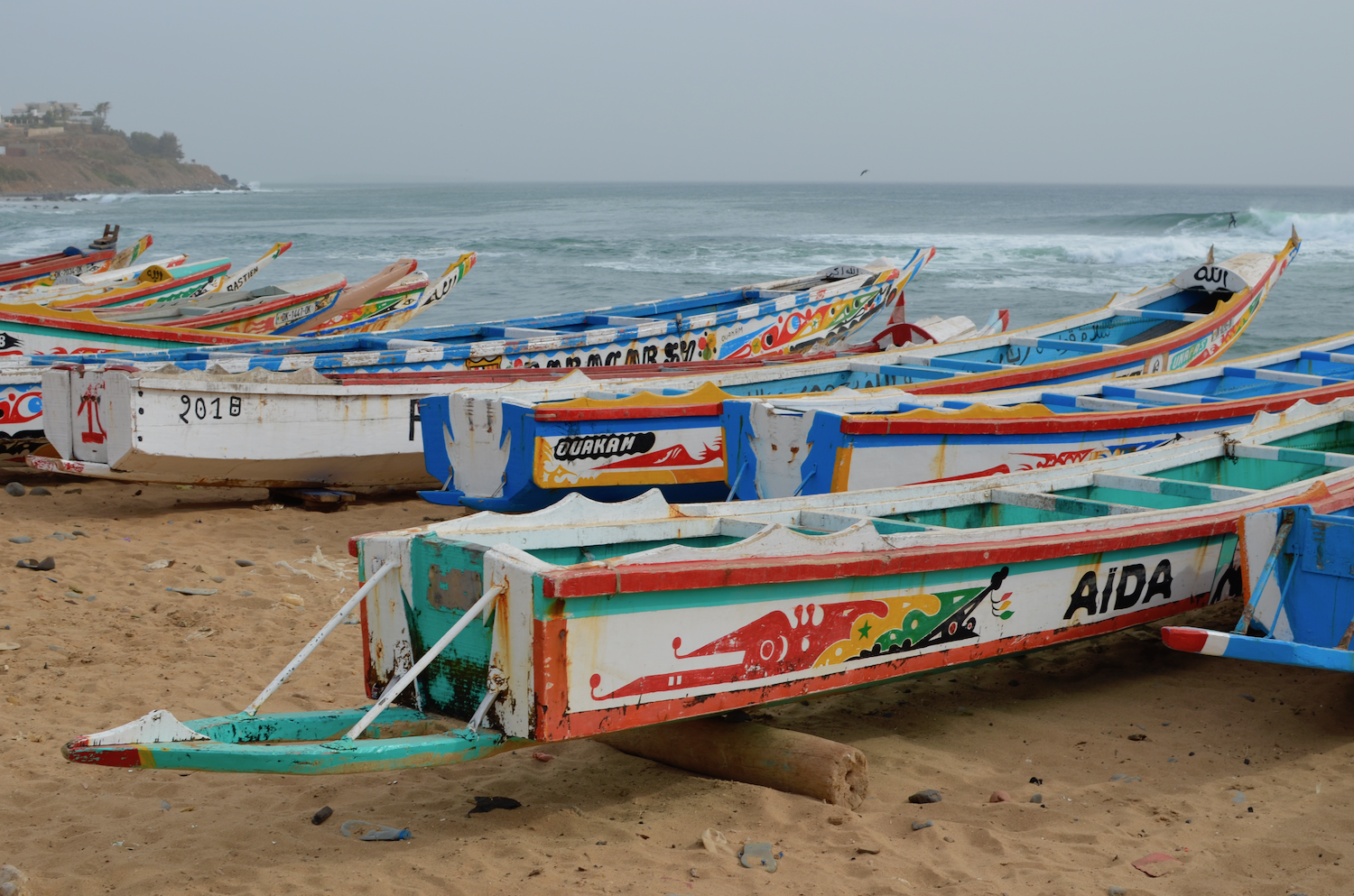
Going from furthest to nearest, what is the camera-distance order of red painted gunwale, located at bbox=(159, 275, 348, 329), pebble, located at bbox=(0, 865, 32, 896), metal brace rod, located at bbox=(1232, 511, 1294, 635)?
red painted gunwale, located at bbox=(159, 275, 348, 329), metal brace rod, located at bbox=(1232, 511, 1294, 635), pebble, located at bbox=(0, 865, 32, 896)

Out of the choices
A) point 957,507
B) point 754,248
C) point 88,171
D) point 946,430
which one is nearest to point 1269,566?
point 957,507

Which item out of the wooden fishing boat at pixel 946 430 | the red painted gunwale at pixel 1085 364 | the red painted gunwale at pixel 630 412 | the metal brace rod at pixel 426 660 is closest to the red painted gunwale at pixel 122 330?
the red painted gunwale at pixel 630 412

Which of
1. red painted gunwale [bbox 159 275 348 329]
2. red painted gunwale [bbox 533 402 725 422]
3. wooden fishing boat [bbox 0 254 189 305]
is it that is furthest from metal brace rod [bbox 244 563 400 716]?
wooden fishing boat [bbox 0 254 189 305]

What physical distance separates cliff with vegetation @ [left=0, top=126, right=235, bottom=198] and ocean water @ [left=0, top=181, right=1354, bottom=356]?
5253 cm

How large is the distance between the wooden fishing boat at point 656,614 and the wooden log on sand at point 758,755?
0.24 meters

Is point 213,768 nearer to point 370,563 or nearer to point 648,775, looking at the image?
point 370,563

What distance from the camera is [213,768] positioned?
3.20 m

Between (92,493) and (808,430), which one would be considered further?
(92,493)

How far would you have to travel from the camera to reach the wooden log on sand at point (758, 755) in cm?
399

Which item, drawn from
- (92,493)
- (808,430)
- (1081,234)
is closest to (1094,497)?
(808,430)

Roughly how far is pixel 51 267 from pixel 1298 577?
62.8 ft

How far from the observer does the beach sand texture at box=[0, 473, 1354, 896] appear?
355 centimetres

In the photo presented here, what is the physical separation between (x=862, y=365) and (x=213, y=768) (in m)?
6.77

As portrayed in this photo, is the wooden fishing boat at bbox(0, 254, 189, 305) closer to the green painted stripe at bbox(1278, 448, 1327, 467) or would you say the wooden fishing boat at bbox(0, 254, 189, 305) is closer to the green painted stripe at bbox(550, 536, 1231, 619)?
the green painted stripe at bbox(550, 536, 1231, 619)
